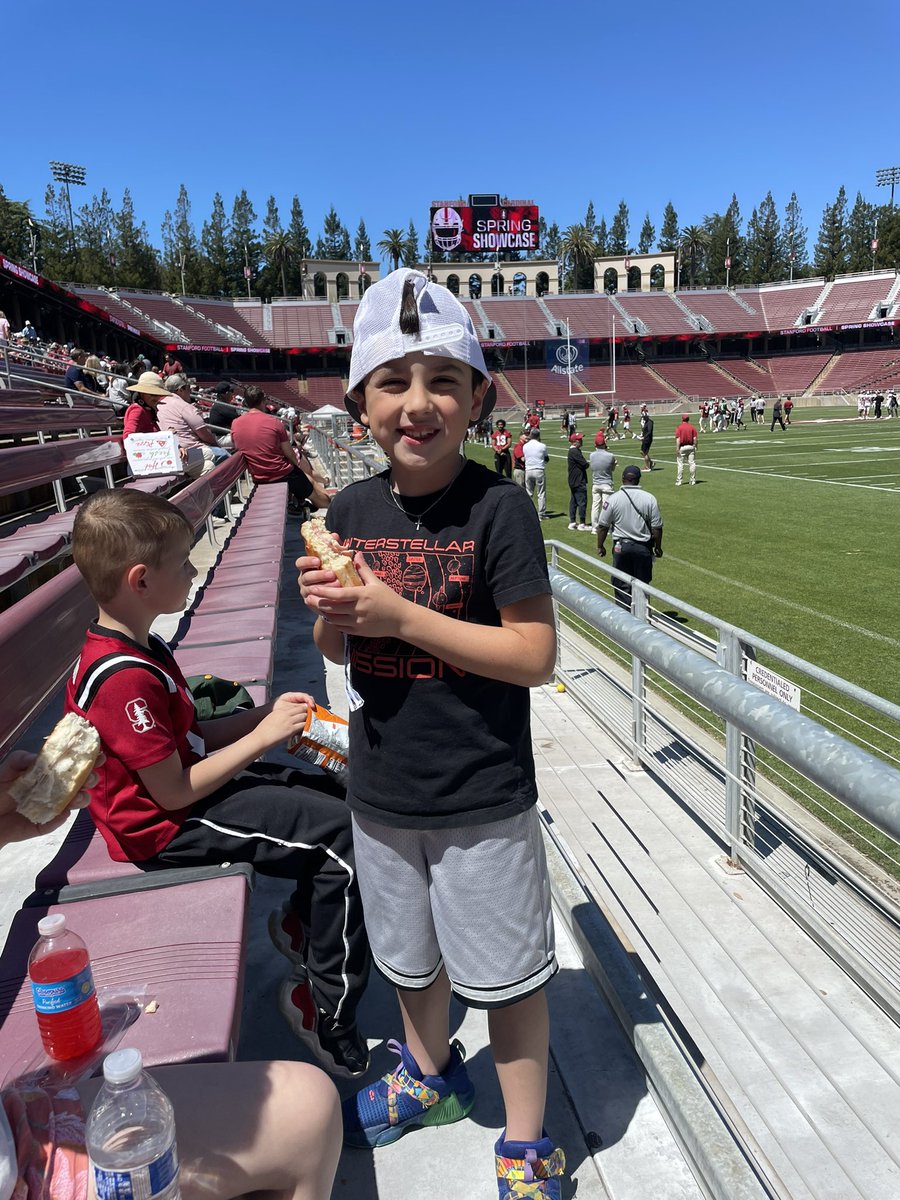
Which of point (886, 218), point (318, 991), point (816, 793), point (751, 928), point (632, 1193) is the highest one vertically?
point (886, 218)

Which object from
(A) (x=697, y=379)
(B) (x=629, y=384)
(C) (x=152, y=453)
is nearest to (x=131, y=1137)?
(C) (x=152, y=453)

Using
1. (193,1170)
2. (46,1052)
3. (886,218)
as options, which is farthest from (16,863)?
(886,218)

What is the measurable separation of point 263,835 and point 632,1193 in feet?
3.83

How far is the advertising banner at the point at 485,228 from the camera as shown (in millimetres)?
83500

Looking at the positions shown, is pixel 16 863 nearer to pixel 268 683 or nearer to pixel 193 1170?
pixel 268 683

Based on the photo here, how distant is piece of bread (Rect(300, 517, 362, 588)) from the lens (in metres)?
1.55

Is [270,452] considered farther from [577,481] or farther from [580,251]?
[580,251]

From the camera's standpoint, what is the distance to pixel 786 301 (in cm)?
8044

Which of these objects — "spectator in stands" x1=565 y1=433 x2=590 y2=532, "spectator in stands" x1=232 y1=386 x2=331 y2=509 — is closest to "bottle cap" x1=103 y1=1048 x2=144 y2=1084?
"spectator in stands" x1=232 y1=386 x2=331 y2=509

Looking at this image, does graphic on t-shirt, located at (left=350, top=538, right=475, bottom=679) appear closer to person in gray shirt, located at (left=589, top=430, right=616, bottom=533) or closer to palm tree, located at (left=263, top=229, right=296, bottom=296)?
person in gray shirt, located at (left=589, top=430, right=616, bottom=533)

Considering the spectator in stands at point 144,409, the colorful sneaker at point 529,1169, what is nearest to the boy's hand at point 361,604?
the colorful sneaker at point 529,1169

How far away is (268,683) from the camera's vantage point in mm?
3633

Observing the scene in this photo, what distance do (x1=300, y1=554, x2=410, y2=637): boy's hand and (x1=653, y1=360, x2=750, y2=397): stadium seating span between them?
71535 millimetres

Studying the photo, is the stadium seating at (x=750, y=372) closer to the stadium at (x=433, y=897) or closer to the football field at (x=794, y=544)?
the football field at (x=794, y=544)
